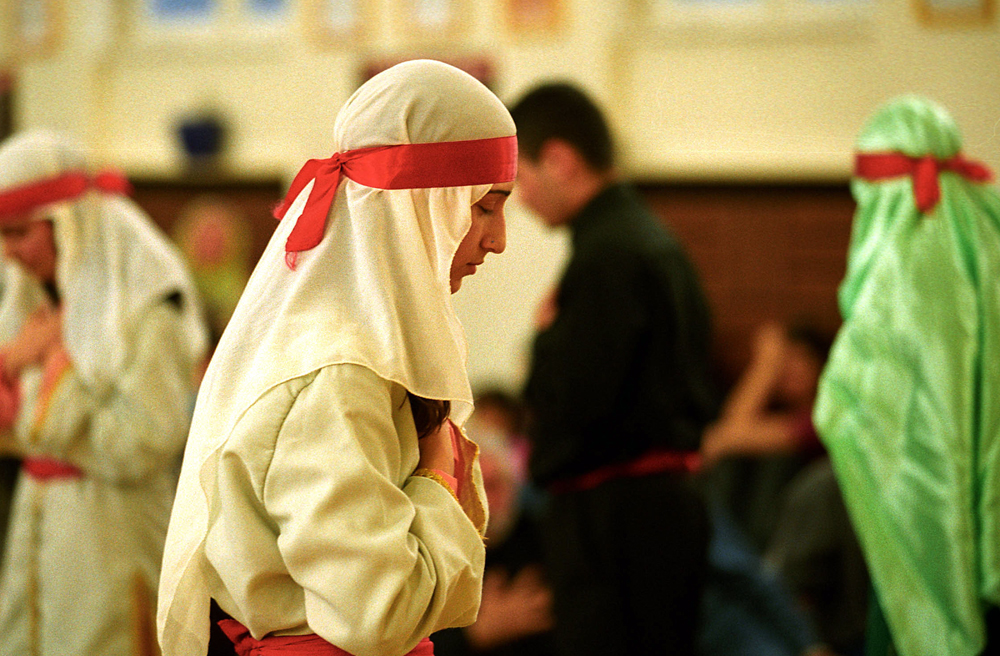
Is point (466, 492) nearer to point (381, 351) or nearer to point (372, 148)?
point (381, 351)

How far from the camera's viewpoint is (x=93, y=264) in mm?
2816

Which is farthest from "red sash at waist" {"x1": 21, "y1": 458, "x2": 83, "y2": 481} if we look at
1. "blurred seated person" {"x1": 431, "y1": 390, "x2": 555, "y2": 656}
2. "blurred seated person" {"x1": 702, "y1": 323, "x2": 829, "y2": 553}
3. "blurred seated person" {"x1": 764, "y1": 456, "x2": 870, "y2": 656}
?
"blurred seated person" {"x1": 702, "y1": 323, "x2": 829, "y2": 553}

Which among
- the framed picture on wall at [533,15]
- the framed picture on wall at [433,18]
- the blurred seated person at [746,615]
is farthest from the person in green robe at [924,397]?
the framed picture on wall at [433,18]

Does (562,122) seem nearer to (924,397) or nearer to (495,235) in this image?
(924,397)

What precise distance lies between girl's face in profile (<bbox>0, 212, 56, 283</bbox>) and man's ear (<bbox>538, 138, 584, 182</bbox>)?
50.6 inches

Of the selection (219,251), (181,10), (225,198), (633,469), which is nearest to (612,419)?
(633,469)

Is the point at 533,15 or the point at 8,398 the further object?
the point at 533,15

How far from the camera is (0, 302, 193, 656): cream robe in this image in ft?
8.90

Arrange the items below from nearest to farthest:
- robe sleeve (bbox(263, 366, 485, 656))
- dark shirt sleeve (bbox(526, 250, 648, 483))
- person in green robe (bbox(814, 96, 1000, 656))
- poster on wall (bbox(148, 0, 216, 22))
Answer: robe sleeve (bbox(263, 366, 485, 656)) → person in green robe (bbox(814, 96, 1000, 656)) → dark shirt sleeve (bbox(526, 250, 648, 483)) → poster on wall (bbox(148, 0, 216, 22))

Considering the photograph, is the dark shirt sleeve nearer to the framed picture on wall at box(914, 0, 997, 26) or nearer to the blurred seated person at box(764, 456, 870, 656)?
the blurred seated person at box(764, 456, 870, 656)

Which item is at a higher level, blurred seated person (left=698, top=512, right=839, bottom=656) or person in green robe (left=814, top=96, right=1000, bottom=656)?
person in green robe (left=814, top=96, right=1000, bottom=656)

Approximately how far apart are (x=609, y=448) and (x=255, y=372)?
160 cm

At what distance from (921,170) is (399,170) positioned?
5.63 feet

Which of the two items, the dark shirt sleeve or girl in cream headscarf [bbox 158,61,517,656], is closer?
girl in cream headscarf [bbox 158,61,517,656]
